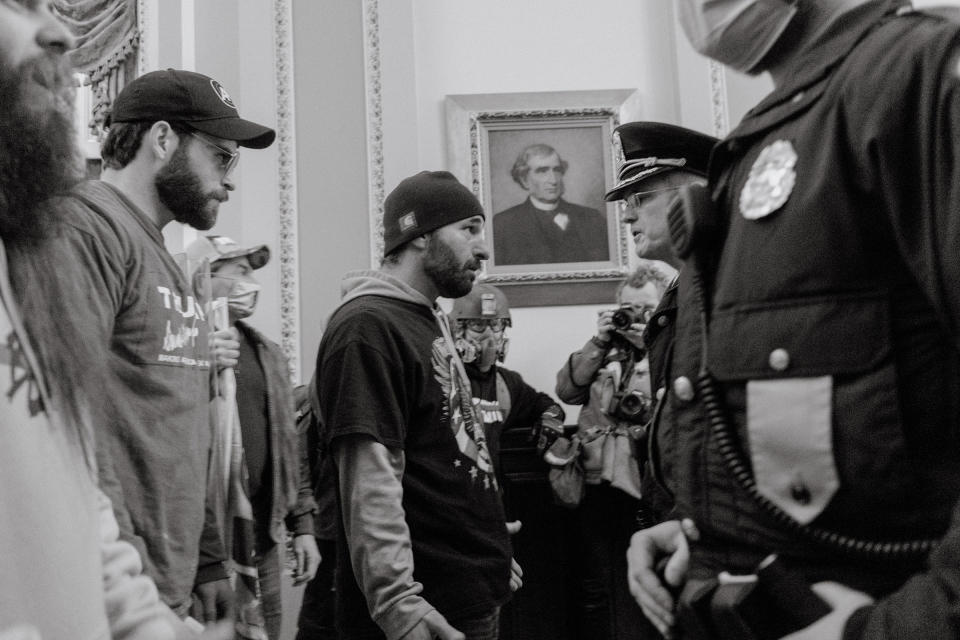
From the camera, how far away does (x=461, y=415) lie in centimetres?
239

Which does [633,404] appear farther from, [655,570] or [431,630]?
[655,570]

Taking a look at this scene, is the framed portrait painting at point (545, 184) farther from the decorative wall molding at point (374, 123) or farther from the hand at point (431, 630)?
the hand at point (431, 630)

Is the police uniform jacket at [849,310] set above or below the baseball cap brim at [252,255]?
below

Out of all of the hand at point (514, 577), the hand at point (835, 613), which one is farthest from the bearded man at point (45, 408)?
the hand at point (514, 577)

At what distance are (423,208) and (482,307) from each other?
5.88ft

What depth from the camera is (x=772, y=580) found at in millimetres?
875

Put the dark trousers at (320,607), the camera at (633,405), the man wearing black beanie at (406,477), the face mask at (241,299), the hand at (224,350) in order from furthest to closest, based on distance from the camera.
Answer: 1. the camera at (633,405)
2. the face mask at (241,299)
3. the dark trousers at (320,607)
4. the hand at (224,350)
5. the man wearing black beanie at (406,477)

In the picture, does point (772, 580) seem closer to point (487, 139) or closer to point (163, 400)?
point (163, 400)

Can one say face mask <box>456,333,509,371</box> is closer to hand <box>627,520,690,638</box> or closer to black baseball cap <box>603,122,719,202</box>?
black baseball cap <box>603,122,719,202</box>

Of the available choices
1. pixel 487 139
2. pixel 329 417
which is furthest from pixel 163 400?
pixel 487 139

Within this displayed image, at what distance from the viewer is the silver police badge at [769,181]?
0.94 m

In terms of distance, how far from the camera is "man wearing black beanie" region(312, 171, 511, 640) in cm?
207

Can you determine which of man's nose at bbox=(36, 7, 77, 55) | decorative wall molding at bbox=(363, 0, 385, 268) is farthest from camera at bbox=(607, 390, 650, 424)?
man's nose at bbox=(36, 7, 77, 55)

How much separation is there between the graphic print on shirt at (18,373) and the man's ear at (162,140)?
53.3 inches
